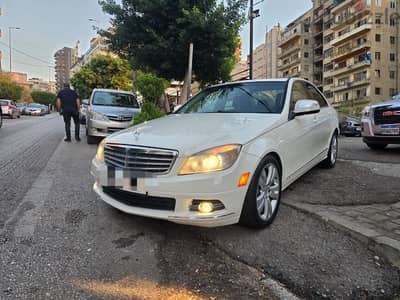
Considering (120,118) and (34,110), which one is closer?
(120,118)

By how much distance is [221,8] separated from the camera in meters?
11.4

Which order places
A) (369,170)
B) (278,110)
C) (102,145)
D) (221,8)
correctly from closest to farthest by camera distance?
(102,145) < (278,110) < (369,170) < (221,8)

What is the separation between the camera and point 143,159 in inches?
111

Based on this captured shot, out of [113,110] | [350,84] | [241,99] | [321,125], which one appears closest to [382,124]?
[321,125]

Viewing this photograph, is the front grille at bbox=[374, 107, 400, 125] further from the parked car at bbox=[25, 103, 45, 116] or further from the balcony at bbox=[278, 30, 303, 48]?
the balcony at bbox=[278, 30, 303, 48]

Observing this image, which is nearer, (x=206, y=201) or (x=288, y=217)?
(x=206, y=201)

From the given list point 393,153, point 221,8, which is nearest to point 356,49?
point 221,8

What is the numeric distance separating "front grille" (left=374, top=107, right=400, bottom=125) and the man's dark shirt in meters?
7.61

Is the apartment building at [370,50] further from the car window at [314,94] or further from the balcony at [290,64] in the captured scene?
the car window at [314,94]

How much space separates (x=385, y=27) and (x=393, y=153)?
51.9 metres

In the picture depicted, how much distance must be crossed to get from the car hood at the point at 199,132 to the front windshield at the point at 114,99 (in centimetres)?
651

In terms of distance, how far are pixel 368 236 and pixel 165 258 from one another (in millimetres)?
1748

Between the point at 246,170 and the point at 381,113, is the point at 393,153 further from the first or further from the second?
the point at 246,170

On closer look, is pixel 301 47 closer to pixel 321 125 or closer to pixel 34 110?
pixel 34 110
